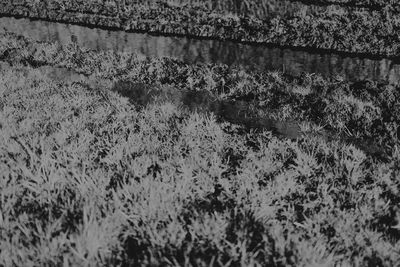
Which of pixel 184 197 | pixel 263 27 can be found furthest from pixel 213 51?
pixel 184 197

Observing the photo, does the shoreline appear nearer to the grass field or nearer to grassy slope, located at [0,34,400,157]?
grassy slope, located at [0,34,400,157]

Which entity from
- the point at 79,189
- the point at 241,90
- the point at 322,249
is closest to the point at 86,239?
the point at 79,189

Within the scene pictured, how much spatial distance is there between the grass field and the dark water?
Answer: 460 millimetres

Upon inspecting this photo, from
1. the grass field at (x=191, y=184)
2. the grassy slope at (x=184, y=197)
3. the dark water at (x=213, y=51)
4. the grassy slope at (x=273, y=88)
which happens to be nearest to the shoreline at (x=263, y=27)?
the dark water at (x=213, y=51)

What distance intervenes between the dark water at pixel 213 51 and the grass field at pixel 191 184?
18.1 inches

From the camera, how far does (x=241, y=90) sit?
15.4 ft

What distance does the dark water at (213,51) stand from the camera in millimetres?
4699

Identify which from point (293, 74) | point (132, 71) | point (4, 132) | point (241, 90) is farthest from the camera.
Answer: point (132, 71)

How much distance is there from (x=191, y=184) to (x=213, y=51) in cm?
368

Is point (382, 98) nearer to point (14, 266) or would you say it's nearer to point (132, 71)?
point (132, 71)

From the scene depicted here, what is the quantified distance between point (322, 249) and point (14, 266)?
4.84ft

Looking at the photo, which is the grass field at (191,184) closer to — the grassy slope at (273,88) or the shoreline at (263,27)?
the grassy slope at (273,88)

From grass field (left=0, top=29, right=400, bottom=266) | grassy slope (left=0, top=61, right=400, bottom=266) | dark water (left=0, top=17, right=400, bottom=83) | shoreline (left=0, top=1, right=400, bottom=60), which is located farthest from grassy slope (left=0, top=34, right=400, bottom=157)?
grassy slope (left=0, top=61, right=400, bottom=266)

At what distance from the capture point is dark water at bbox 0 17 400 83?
4699 mm
